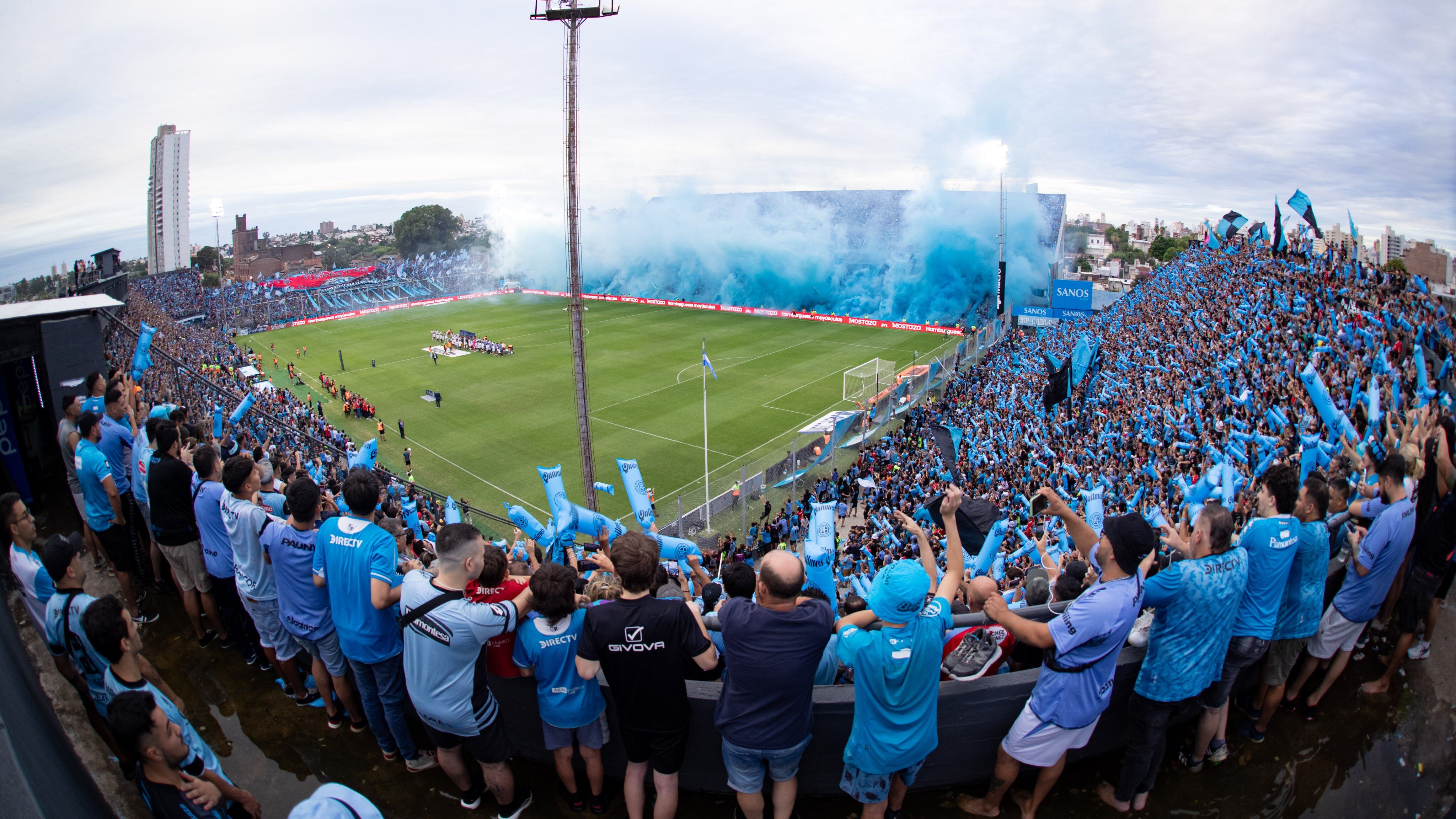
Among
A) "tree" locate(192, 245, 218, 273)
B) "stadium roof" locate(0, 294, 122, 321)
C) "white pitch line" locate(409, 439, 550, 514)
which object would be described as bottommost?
"white pitch line" locate(409, 439, 550, 514)

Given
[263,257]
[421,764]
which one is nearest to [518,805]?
[421,764]

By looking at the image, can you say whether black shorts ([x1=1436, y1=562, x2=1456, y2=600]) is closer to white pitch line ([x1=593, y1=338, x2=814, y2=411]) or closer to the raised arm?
the raised arm

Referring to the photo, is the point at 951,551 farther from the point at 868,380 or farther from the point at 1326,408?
the point at 868,380

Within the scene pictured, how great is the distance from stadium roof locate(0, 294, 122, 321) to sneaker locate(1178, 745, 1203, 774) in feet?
38.3

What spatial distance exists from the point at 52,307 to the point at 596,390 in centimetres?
2529

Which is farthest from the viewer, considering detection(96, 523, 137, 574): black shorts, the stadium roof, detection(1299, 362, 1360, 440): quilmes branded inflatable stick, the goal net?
the goal net

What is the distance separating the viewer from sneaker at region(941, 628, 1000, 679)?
3736 millimetres

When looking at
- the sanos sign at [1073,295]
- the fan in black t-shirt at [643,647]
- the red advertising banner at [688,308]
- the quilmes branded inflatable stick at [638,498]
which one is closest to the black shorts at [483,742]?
the fan in black t-shirt at [643,647]

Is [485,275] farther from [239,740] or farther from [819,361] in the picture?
[239,740]

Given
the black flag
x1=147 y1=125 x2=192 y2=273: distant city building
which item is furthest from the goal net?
x1=147 y1=125 x2=192 y2=273: distant city building

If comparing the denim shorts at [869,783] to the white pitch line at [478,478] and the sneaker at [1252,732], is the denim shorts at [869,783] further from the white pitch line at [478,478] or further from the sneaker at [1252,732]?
the white pitch line at [478,478]

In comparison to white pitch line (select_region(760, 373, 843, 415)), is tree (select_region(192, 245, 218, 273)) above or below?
above

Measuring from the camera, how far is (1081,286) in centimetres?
4188

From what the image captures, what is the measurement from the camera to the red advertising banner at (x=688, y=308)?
165 feet
